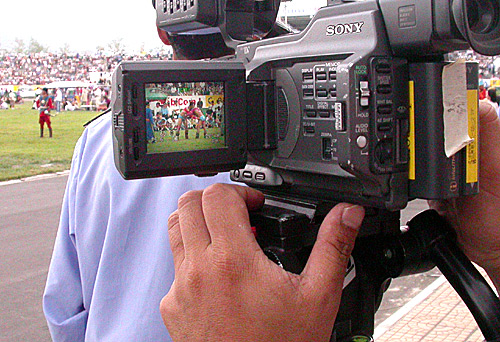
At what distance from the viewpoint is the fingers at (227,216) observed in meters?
1.05

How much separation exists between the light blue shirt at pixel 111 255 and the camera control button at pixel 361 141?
1.72 ft

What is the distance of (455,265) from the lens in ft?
4.62

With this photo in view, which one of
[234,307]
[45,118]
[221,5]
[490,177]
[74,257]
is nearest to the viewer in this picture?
[234,307]

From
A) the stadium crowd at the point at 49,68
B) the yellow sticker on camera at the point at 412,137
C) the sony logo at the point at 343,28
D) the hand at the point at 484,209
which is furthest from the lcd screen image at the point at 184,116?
→ the stadium crowd at the point at 49,68

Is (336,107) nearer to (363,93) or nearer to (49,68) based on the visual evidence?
(363,93)

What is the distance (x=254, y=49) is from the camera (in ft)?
4.27

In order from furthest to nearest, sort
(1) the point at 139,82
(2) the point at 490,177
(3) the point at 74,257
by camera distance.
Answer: (3) the point at 74,257 → (2) the point at 490,177 → (1) the point at 139,82

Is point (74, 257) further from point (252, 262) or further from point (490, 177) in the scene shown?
point (490, 177)

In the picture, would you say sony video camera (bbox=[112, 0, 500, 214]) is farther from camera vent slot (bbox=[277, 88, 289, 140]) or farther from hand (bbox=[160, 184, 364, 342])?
hand (bbox=[160, 184, 364, 342])

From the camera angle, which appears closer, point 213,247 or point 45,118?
point 213,247

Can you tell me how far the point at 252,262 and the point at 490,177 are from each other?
1.83 feet

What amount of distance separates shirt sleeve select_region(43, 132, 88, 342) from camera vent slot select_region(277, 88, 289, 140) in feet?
2.08

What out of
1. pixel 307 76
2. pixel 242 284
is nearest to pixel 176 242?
pixel 242 284

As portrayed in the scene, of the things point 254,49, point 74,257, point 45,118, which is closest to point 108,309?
point 74,257
